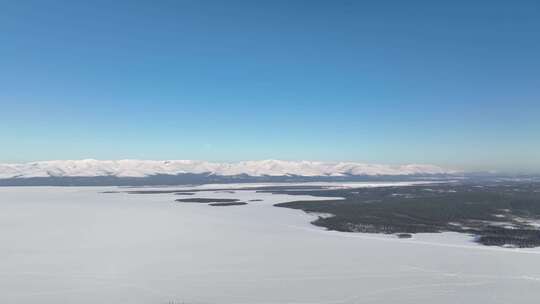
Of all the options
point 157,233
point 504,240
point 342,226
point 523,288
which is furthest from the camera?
point 342,226

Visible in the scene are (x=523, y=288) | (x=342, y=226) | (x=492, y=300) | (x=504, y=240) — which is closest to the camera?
(x=492, y=300)

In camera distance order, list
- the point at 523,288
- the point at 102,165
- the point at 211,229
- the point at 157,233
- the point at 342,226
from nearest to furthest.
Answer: the point at 523,288, the point at 157,233, the point at 211,229, the point at 342,226, the point at 102,165

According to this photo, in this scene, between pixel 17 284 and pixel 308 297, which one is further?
pixel 17 284

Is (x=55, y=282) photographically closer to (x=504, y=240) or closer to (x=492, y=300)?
(x=492, y=300)

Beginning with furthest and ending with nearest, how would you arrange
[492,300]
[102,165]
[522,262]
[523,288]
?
[102,165], [522,262], [523,288], [492,300]

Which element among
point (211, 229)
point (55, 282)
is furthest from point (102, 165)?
point (55, 282)

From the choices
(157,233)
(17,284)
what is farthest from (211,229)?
(17,284)
